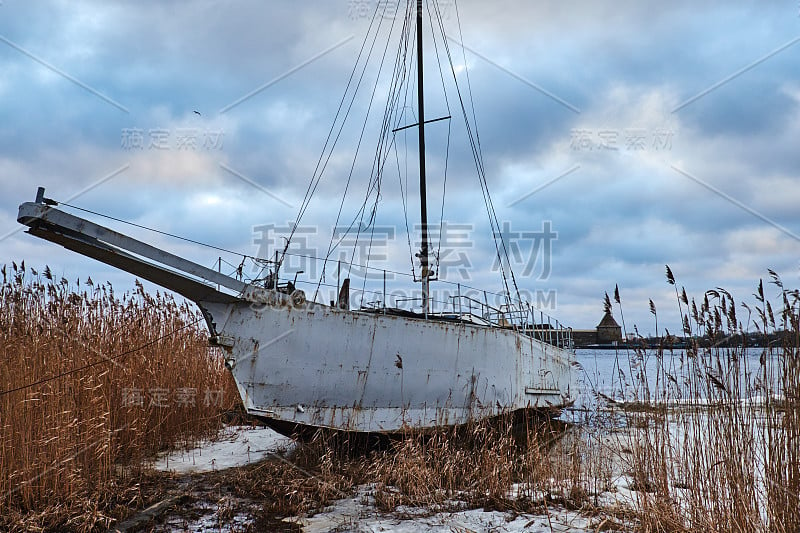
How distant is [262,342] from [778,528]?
5863 mm

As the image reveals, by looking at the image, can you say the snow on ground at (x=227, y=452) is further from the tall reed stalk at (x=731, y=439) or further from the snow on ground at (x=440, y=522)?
the tall reed stalk at (x=731, y=439)

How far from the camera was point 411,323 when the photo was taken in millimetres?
8492

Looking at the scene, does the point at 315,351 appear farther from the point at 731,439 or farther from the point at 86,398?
the point at 731,439

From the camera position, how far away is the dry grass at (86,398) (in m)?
5.26

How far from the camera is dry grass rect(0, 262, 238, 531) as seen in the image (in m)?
5.26

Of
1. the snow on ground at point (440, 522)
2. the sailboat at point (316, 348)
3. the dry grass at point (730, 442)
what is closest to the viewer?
the dry grass at point (730, 442)

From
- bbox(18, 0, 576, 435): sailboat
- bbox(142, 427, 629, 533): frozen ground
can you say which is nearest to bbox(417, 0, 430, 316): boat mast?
bbox(18, 0, 576, 435): sailboat

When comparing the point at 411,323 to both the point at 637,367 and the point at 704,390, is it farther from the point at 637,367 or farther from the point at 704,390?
the point at 704,390

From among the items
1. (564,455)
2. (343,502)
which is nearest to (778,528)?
(564,455)

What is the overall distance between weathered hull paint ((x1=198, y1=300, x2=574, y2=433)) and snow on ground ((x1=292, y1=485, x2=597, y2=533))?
218 cm

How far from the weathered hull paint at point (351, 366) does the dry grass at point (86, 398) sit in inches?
53.9

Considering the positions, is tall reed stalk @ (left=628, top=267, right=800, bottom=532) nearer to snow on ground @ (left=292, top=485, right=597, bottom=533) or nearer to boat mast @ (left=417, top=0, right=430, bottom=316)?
snow on ground @ (left=292, top=485, right=597, bottom=533)

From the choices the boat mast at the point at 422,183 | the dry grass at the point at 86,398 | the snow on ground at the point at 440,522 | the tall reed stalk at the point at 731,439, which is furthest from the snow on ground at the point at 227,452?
the tall reed stalk at the point at 731,439

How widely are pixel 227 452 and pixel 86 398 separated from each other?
2.85m
